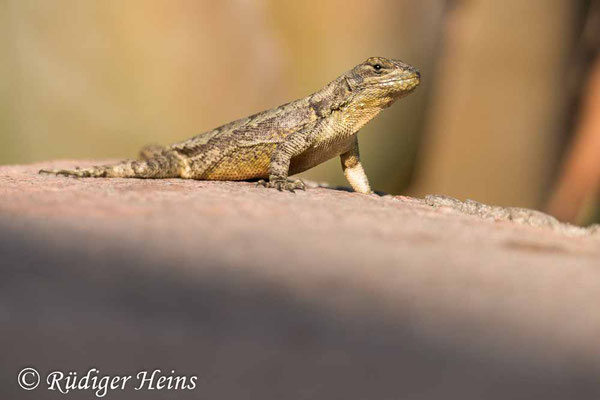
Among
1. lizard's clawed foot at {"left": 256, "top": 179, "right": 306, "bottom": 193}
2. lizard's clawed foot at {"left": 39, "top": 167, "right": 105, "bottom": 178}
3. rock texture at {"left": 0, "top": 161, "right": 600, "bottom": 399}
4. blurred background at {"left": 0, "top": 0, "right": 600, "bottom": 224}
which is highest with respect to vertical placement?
blurred background at {"left": 0, "top": 0, "right": 600, "bottom": 224}

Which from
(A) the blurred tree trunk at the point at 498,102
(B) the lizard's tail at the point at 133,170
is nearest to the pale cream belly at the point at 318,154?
(B) the lizard's tail at the point at 133,170

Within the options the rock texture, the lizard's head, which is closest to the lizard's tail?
the lizard's head

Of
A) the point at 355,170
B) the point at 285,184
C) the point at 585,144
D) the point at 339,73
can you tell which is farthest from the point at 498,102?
the point at 285,184

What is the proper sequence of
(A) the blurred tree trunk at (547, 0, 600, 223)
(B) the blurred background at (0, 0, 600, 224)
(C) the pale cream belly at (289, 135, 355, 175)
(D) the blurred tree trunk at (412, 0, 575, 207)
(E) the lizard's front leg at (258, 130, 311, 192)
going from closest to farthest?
(E) the lizard's front leg at (258, 130, 311, 192)
(C) the pale cream belly at (289, 135, 355, 175)
(B) the blurred background at (0, 0, 600, 224)
(D) the blurred tree trunk at (412, 0, 575, 207)
(A) the blurred tree trunk at (547, 0, 600, 223)

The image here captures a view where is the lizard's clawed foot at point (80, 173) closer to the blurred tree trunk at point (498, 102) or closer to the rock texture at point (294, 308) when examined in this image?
the rock texture at point (294, 308)

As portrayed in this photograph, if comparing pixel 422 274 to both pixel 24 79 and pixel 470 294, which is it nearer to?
pixel 470 294

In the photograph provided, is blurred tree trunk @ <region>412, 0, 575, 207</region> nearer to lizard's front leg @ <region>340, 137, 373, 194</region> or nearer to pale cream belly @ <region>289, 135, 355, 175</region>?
lizard's front leg @ <region>340, 137, 373, 194</region>

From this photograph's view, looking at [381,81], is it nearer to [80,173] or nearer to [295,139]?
[295,139]
